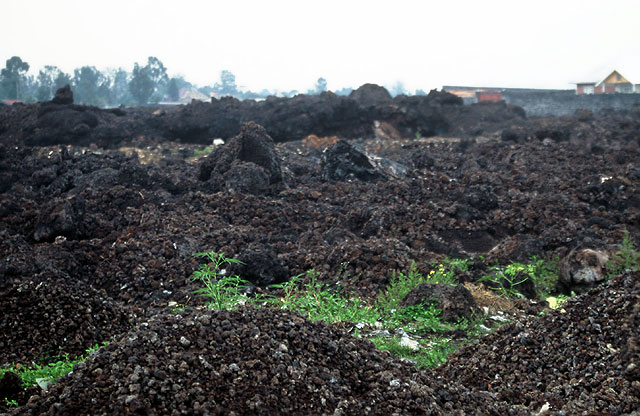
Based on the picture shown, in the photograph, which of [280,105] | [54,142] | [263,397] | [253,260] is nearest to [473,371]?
[263,397]

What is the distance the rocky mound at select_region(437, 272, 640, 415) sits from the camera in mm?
3045

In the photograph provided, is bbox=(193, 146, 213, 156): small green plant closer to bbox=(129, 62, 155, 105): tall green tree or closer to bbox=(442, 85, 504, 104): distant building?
bbox=(442, 85, 504, 104): distant building

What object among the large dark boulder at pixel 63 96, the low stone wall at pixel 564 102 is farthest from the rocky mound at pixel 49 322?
the low stone wall at pixel 564 102

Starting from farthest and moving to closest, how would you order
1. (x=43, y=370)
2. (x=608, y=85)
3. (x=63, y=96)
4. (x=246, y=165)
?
(x=608, y=85)
(x=63, y=96)
(x=246, y=165)
(x=43, y=370)

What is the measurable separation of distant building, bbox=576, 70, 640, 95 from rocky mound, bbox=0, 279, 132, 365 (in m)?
39.2

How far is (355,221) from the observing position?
8.50 metres

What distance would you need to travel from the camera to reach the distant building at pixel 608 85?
3775cm

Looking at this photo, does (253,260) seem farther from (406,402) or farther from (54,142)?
(54,142)

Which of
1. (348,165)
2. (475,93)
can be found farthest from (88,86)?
(348,165)

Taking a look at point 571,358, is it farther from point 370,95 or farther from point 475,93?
point 475,93

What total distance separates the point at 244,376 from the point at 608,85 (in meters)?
42.4

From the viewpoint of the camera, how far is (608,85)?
38656 mm

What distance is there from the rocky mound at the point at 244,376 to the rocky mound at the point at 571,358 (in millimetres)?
424

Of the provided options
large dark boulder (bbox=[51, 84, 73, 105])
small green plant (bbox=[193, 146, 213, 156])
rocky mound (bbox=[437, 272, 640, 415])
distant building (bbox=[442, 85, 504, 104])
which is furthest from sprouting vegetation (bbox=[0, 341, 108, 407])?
distant building (bbox=[442, 85, 504, 104])
